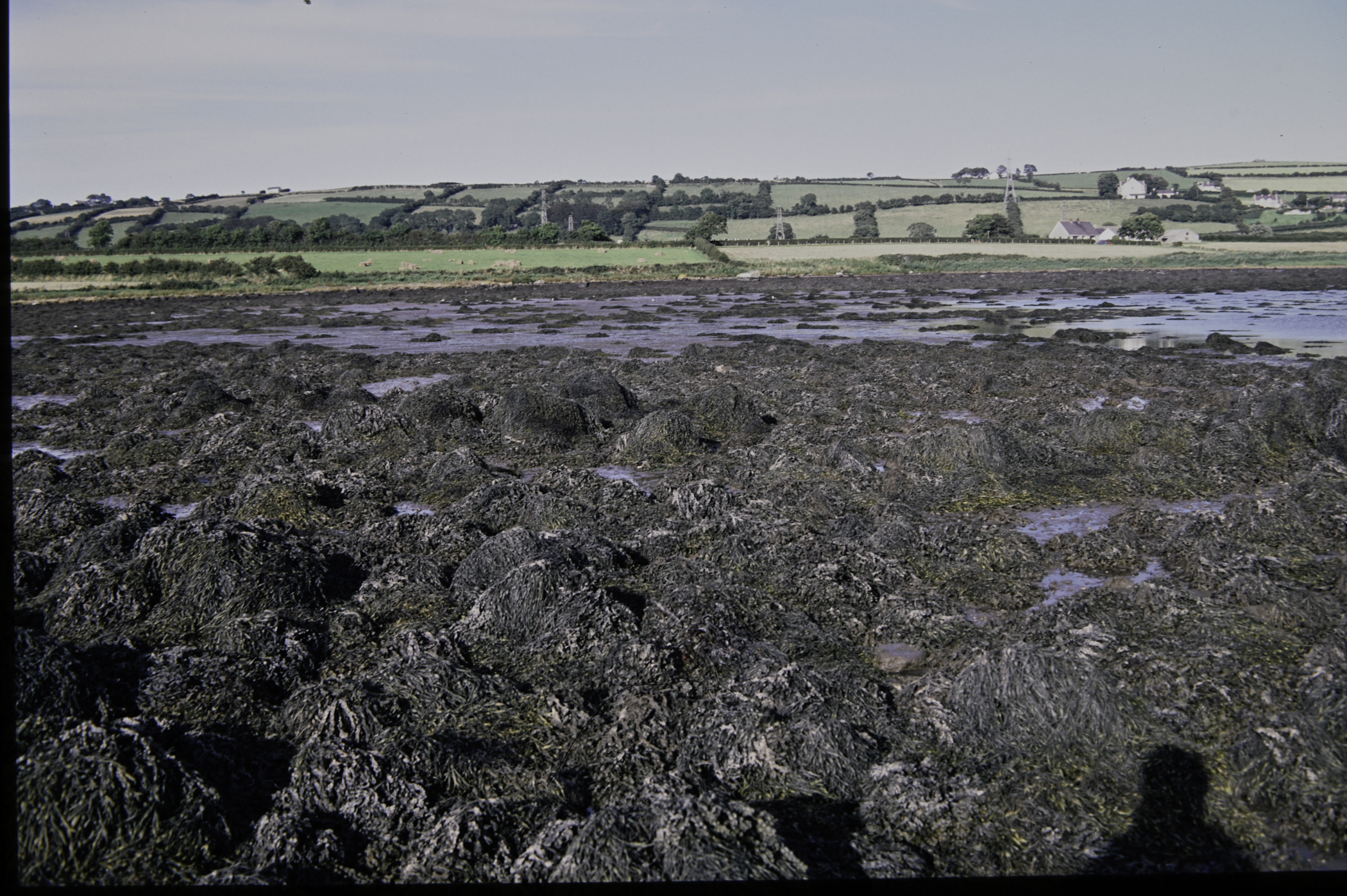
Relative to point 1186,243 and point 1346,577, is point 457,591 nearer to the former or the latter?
point 1346,577

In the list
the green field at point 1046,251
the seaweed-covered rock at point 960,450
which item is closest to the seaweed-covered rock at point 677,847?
the seaweed-covered rock at point 960,450

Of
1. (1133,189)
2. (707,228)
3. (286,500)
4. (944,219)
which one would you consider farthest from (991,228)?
(286,500)

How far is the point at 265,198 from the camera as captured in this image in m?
167

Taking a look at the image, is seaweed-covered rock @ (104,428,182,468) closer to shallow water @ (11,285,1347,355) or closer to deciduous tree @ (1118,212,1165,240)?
shallow water @ (11,285,1347,355)

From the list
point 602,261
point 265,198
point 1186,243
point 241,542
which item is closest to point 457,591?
point 241,542

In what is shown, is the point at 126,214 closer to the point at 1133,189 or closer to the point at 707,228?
the point at 707,228

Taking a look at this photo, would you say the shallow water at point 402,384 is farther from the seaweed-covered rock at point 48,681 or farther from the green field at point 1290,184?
the green field at point 1290,184

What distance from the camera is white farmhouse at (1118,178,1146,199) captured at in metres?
165

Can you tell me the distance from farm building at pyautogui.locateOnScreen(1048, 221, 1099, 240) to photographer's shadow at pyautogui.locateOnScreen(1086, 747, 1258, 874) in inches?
5081

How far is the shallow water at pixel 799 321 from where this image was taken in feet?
137

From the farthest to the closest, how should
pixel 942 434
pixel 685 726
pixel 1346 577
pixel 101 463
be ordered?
1. pixel 101 463
2. pixel 942 434
3. pixel 1346 577
4. pixel 685 726

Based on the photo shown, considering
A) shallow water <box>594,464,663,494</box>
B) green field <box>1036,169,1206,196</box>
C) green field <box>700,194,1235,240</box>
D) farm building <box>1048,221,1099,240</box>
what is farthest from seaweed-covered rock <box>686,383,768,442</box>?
green field <box>1036,169,1206,196</box>

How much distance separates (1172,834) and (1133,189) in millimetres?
184351

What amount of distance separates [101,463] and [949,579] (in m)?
18.2
